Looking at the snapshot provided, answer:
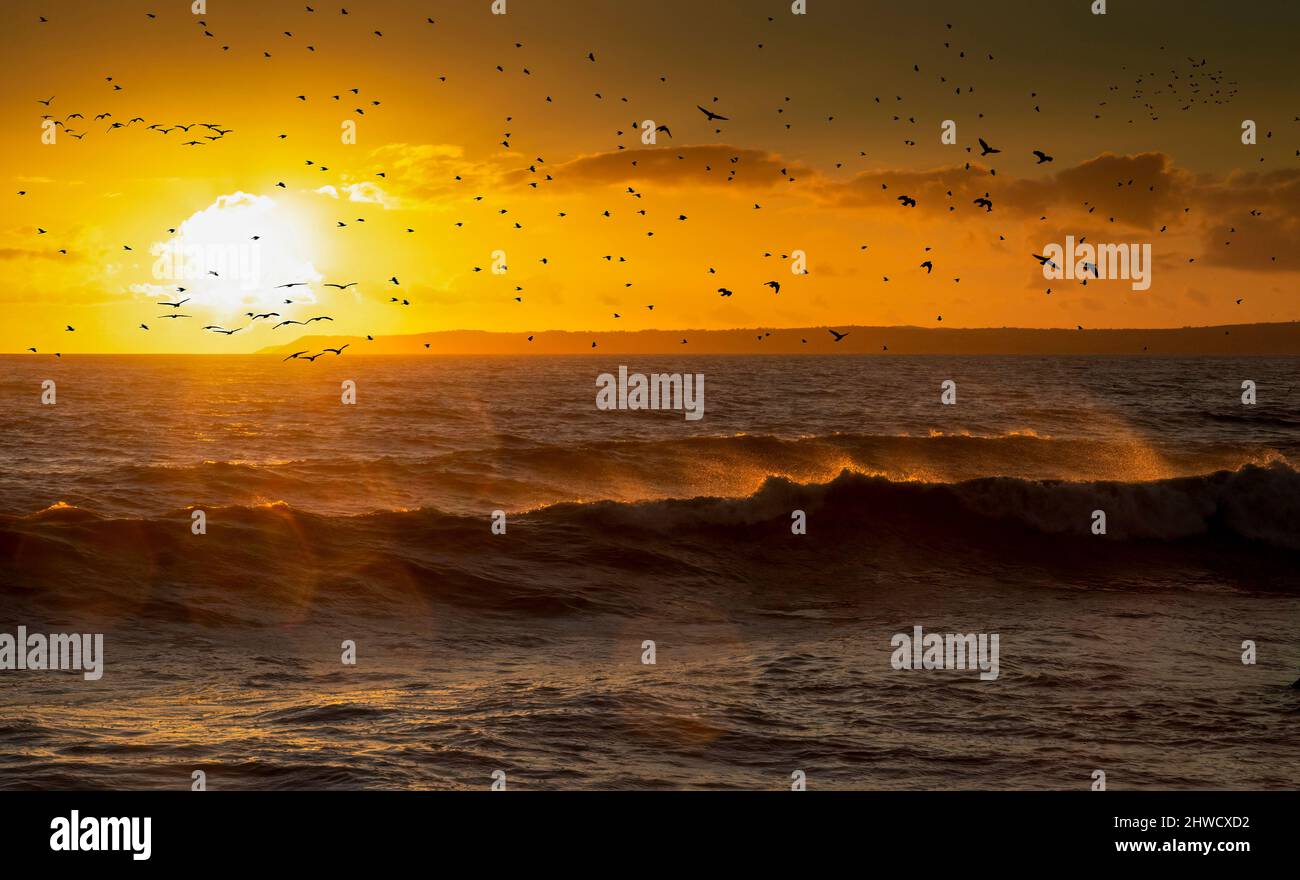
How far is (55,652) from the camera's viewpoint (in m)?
14.2

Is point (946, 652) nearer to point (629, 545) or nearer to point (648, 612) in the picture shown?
point (648, 612)

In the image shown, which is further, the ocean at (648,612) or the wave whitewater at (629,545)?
the wave whitewater at (629,545)

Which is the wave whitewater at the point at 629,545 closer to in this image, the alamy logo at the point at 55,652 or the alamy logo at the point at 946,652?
the alamy logo at the point at 55,652

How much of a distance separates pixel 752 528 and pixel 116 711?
1620 cm

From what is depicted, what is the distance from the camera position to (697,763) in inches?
380

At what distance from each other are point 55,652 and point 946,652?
1122cm

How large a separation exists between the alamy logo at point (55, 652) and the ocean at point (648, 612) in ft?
1.26
